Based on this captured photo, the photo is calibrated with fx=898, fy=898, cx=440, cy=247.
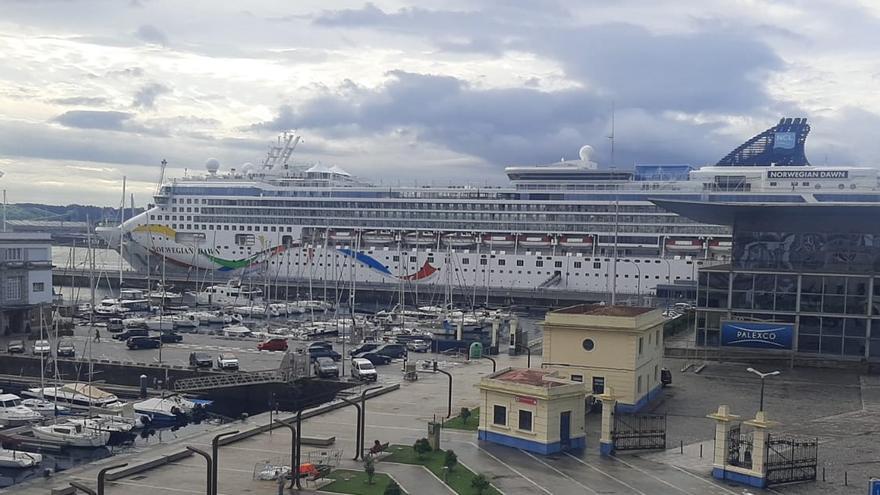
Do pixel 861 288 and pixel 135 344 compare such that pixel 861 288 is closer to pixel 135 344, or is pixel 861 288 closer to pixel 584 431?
pixel 584 431

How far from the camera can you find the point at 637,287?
180ft

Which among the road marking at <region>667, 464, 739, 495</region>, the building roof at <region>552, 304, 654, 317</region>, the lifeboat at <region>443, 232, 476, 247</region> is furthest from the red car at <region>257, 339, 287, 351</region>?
the lifeboat at <region>443, 232, 476, 247</region>

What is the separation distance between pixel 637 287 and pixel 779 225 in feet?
86.0

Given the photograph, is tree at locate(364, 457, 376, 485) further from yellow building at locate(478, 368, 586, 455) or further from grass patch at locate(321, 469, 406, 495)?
yellow building at locate(478, 368, 586, 455)

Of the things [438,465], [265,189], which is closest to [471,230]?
[265,189]

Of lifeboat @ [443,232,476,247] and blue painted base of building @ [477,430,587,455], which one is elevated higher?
→ lifeboat @ [443,232,476,247]

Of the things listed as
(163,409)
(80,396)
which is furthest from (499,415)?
(80,396)

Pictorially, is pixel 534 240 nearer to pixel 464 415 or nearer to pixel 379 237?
pixel 379 237

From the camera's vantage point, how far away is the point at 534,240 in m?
57.8

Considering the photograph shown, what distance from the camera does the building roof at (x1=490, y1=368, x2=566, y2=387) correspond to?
16.8 m

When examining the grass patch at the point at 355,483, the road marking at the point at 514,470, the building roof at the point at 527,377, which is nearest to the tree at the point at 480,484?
the road marking at the point at 514,470

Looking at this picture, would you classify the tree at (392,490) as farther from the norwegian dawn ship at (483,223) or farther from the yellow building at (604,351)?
the norwegian dawn ship at (483,223)

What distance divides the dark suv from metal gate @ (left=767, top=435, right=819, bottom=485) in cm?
2422

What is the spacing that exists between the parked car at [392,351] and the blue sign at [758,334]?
1149 centimetres
